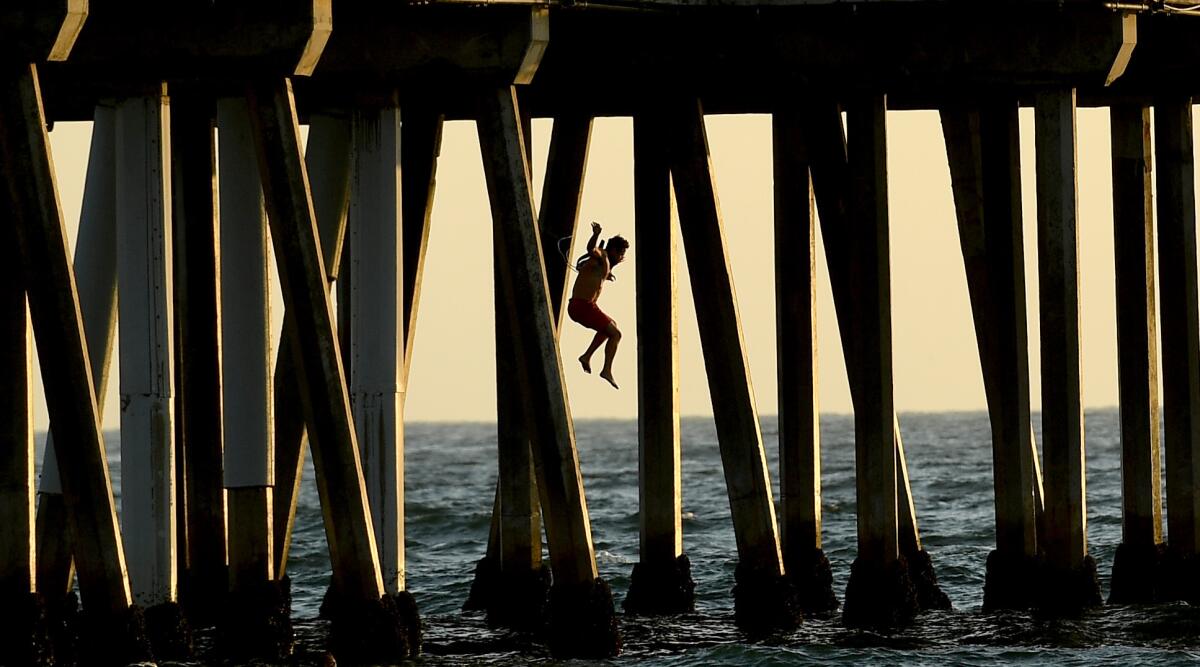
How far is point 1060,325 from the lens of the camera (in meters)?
20.1

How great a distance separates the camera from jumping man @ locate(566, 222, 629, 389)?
21.2 metres

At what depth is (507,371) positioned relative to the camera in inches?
859

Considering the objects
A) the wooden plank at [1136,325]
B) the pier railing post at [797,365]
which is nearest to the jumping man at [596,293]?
the pier railing post at [797,365]

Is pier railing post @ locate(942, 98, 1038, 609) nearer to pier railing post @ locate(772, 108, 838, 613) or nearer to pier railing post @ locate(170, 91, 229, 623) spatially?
pier railing post @ locate(772, 108, 838, 613)

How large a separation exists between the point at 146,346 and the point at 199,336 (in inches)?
92.3

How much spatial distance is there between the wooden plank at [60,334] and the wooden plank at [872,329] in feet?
20.5

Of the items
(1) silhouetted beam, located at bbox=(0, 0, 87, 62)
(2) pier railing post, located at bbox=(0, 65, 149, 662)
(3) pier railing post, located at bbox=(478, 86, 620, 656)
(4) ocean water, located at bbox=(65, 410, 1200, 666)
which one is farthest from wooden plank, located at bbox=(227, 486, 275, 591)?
(1) silhouetted beam, located at bbox=(0, 0, 87, 62)

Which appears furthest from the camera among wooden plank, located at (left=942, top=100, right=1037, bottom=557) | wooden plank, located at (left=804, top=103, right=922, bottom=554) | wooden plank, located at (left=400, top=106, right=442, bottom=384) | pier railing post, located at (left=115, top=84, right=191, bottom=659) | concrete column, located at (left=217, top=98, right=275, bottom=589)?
wooden plank, located at (left=400, top=106, right=442, bottom=384)

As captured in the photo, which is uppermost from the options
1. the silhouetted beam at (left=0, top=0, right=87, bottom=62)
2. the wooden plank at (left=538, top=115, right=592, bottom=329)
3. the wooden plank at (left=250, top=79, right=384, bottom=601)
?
the silhouetted beam at (left=0, top=0, right=87, bottom=62)

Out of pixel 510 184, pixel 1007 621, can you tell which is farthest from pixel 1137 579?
pixel 510 184

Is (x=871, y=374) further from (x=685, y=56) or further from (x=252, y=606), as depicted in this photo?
(x=252, y=606)

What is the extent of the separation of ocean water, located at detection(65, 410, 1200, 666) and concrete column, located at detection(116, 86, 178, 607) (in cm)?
201

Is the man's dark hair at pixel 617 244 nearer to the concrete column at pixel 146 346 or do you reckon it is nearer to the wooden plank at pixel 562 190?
the wooden plank at pixel 562 190

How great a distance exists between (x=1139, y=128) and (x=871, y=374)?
5.15 metres
